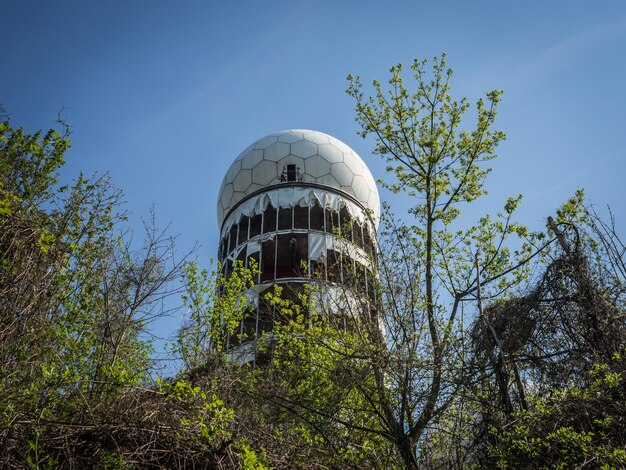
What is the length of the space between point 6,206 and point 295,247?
16.5m

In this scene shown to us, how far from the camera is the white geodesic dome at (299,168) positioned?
930 inches

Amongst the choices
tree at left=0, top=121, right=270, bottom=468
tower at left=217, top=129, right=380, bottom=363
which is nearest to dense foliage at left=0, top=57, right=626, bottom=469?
tree at left=0, top=121, right=270, bottom=468

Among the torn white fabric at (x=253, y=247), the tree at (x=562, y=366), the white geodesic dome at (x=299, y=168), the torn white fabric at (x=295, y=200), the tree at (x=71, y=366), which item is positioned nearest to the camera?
the tree at (x=71, y=366)

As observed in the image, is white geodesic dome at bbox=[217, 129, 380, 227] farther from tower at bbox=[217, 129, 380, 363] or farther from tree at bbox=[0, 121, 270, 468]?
tree at bbox=[0, 121, 270, 468]

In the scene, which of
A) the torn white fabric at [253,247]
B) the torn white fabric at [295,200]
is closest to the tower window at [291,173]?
the torn white fabric at [295,200]

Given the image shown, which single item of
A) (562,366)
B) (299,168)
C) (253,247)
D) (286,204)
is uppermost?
(299,168)

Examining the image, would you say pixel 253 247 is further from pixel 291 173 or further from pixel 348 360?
pixel 348 360

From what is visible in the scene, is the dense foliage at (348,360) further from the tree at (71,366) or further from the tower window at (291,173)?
the tower window at (291,173)

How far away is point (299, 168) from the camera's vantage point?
23609 millimetres

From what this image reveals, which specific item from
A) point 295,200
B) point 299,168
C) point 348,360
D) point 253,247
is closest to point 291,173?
point 299,168

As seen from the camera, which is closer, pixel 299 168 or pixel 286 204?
pixel 286 204

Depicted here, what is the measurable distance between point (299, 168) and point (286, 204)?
2.31 m

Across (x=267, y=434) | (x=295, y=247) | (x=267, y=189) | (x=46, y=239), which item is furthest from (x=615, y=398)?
(x=267, y=189)

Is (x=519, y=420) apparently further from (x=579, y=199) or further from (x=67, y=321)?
(x=67, y=321)
